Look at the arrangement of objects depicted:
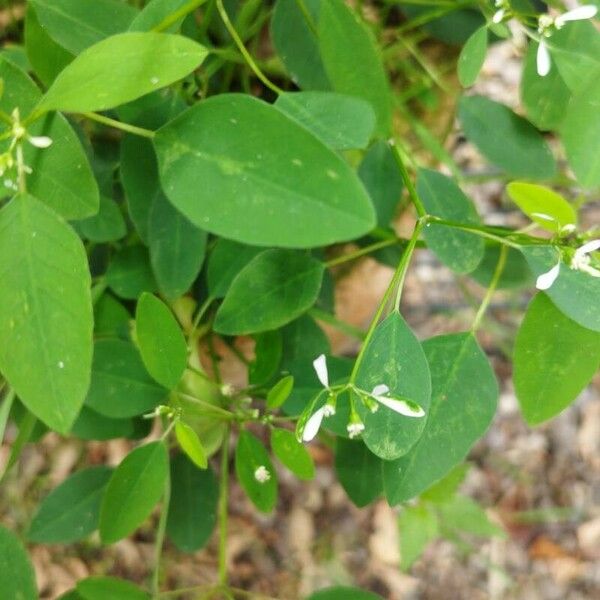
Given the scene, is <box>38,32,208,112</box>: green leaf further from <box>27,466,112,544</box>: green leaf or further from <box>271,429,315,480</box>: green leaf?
<box>27,466,112,544</box>: green leaf

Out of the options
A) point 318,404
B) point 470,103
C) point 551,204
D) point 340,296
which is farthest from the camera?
point 340,296

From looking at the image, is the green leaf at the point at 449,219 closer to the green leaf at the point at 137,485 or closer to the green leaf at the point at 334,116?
the green leaf at the point at 334,116

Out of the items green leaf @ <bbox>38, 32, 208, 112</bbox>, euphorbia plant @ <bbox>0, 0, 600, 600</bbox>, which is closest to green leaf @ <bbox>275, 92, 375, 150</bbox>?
euphorbia plant @ <bbox>0, 0, 600, 600</bbox>

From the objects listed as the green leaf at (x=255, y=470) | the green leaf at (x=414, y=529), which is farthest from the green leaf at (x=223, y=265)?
the green leaf at (x=414, y=529)

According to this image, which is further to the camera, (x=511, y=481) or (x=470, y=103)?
(x=511, y=481)

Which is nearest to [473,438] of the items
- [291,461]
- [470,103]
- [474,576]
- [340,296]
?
[291,461]

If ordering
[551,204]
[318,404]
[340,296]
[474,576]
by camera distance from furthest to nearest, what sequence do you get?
[474,576]
[340,296]
[318,404]
[551,204]

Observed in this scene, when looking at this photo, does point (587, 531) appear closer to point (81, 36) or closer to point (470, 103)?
point (470, 103)

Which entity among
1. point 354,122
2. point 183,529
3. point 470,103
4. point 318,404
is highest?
point 354,122
